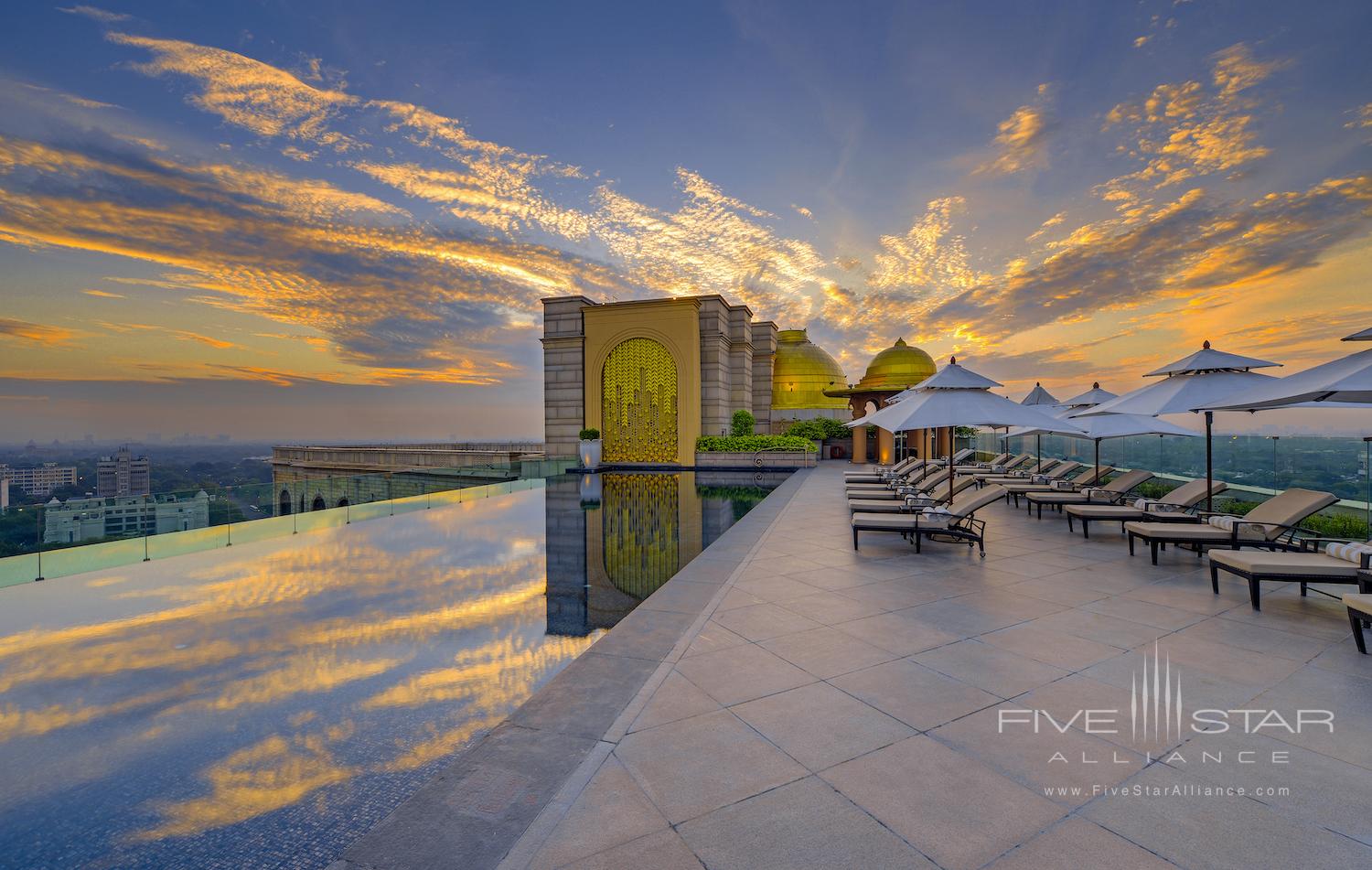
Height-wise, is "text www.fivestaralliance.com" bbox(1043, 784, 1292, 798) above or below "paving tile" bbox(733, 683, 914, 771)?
below

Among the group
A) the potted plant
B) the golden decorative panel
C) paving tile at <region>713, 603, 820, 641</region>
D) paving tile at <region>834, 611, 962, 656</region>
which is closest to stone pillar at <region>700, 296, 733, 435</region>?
the golden decorative panel

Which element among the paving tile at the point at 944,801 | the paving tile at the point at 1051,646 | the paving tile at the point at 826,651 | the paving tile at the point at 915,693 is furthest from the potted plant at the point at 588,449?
the paving tile at the point at 944,801

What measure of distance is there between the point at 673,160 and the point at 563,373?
15.6 m

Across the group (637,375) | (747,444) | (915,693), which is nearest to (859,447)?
(747,444)

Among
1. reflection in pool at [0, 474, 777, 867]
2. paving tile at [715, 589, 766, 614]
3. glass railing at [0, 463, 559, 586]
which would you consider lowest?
reflection in pool at [0, 474, 777, 867]

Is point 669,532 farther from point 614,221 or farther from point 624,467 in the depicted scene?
point 624,467

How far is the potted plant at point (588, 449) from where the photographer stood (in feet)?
87.8

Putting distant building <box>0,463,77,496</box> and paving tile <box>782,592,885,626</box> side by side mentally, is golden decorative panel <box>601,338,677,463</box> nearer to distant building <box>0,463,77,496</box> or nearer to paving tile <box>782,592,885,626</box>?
distant building <box>0,463,77,496</box>

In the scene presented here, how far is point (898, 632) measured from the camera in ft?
15.0

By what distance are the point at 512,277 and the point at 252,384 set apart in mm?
11829

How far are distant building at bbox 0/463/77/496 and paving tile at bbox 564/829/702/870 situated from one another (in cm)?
1023

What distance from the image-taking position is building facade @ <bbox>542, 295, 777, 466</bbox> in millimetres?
28609

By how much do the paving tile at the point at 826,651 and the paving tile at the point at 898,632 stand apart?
0.12m

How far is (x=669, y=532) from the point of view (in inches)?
399
